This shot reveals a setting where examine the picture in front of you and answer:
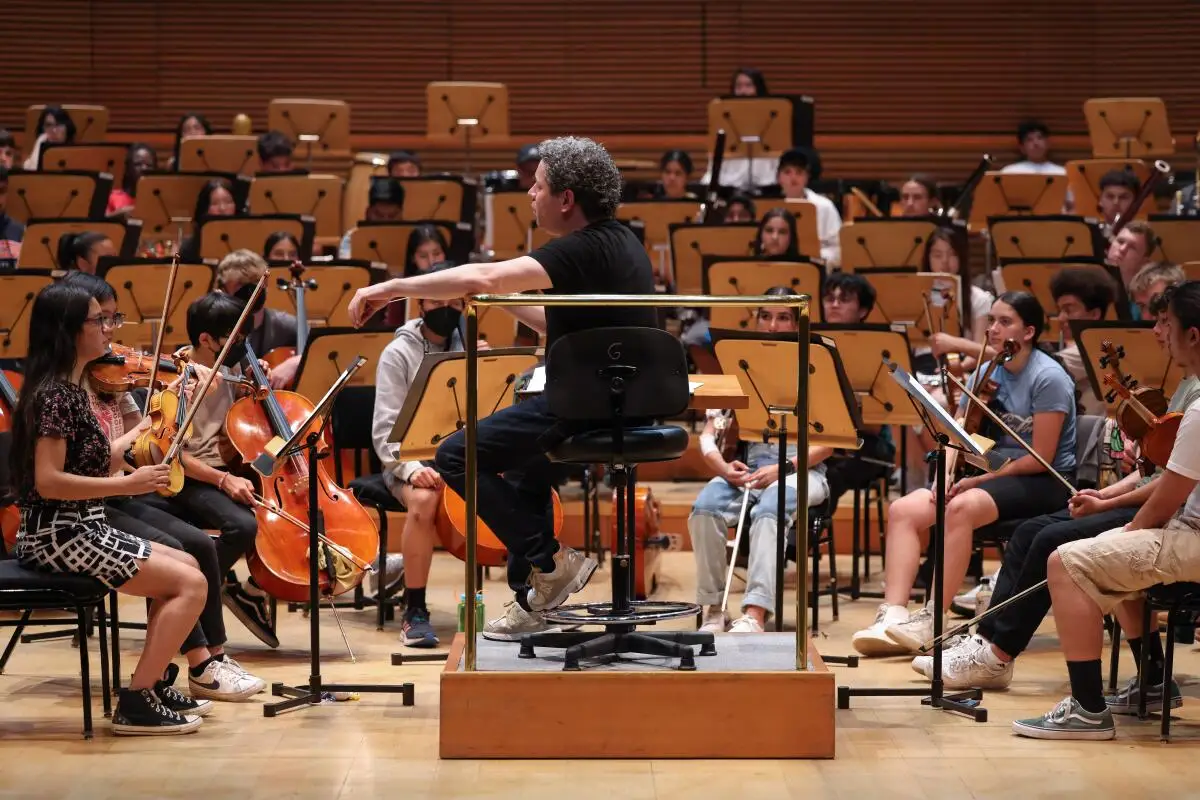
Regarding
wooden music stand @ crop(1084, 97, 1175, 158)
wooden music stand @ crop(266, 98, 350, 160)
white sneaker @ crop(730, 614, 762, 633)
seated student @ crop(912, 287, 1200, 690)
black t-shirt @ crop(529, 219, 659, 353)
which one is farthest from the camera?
wooden music stand @ crop(266, 98, 350, 160)

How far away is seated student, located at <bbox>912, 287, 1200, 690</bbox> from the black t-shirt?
4.25 feet

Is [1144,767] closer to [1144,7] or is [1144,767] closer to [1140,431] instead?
[1140,431]

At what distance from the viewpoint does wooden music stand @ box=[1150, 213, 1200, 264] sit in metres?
7.08

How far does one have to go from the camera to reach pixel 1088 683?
3.80 m

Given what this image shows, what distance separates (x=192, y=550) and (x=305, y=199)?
517 cm

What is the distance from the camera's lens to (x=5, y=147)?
9.43m

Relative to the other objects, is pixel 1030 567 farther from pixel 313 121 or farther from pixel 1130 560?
pixel 313 121

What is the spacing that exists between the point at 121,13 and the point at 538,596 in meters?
9.39

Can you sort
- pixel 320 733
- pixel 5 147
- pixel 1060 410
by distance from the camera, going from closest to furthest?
pixel 320 733
pixel 1060 410
pixel 5 147

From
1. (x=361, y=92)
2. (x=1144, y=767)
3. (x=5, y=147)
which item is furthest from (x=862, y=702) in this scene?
(x=361, y=92)

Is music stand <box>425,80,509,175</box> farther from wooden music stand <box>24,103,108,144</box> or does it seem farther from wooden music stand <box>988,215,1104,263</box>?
wooden music stand <box>988,215,1104,263</box>

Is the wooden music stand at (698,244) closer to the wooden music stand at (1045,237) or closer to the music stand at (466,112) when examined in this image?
the wooden music stand at (1045,237)

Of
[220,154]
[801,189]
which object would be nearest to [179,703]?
[801,189]

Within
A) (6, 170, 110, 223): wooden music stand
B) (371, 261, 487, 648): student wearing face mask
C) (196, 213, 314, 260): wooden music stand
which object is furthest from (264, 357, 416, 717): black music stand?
(6, 170, 110, 223): wooden music stand
